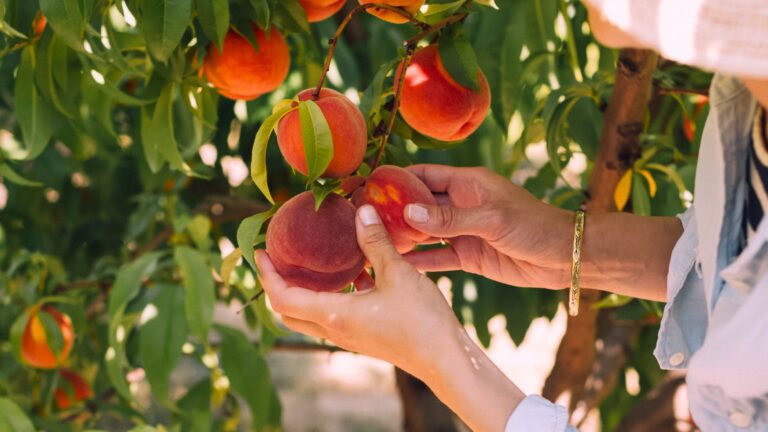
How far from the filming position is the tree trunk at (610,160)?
108 centimetres

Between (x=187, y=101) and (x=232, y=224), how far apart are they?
2.19 feet

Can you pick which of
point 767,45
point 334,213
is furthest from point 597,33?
point 334,213

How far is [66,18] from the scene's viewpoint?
3.01 feet

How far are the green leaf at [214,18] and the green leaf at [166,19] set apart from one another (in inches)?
0.9

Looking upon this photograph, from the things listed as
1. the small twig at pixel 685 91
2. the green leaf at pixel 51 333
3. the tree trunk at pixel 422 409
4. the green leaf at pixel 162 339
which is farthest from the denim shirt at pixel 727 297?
the tree trunk at pixel 422 409

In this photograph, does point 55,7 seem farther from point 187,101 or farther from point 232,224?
point 232,224

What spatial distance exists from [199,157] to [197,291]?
18.2 inches

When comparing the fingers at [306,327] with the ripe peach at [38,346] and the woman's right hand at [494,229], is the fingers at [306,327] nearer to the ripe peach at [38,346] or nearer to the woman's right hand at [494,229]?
the woman's right hand at [494,229]

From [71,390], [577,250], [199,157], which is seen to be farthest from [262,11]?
[71,390]

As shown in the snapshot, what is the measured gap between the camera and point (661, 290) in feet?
3.40

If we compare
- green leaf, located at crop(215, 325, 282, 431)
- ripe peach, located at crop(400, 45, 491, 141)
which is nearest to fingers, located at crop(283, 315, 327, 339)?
ripe peach, located at crop(400, 45, 491, 141)

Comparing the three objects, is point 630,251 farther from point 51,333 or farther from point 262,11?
point 51,333

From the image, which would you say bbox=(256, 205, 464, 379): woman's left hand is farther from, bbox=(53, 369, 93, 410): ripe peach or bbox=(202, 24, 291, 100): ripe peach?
bbox=(53, 369, 93, 410): ripe peach

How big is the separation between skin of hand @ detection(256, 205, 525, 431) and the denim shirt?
0.10ft
